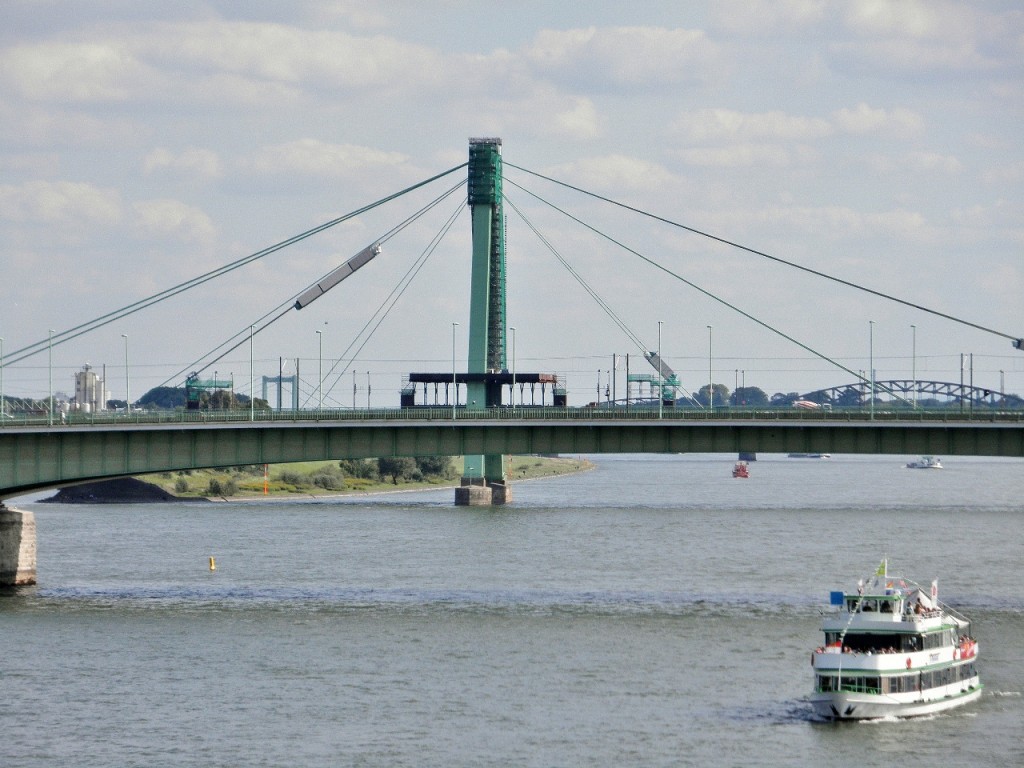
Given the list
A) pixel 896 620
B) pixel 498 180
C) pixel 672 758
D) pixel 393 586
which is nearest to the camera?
pixel 672 758

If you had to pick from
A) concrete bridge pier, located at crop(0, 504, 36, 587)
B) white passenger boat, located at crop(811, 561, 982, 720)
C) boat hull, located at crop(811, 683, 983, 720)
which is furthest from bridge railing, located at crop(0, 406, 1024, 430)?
boat hull, located at crop(811, 683, 983, 720)

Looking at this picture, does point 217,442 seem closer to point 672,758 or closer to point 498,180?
point 672,758

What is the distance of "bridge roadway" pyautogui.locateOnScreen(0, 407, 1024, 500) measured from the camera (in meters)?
83.6

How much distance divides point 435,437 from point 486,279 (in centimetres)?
7301

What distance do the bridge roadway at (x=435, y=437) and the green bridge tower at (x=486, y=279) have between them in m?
65.8

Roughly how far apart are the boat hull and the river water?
0.64 meters

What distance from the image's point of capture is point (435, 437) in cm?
8894

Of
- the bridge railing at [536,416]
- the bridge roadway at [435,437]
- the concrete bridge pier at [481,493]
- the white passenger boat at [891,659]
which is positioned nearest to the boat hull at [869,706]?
the white passenger boat at [891,659]

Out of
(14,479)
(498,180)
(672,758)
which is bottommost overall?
(672,758)

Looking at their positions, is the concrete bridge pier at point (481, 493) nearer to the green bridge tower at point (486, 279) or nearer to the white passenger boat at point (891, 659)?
the green bridge tower at point (486, 279)

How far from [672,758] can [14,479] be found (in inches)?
1795

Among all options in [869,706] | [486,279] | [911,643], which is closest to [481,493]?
[486,279]

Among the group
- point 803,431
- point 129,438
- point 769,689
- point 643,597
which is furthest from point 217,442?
point 769,689

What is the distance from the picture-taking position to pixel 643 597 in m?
83.8
